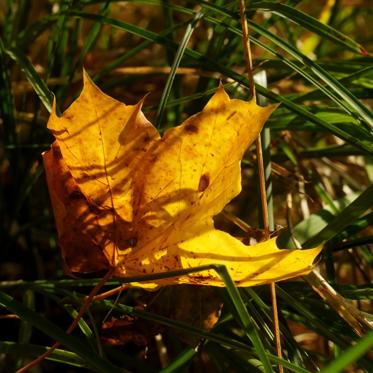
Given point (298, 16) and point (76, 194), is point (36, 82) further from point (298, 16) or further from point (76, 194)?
point (298, 16)

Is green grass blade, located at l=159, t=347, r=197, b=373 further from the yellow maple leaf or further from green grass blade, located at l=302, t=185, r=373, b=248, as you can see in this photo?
green grass blade, located at l=302, t=185, r=373, b=248

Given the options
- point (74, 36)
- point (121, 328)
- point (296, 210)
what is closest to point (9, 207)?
point (74, 36)

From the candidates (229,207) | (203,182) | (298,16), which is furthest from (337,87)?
(229,207)

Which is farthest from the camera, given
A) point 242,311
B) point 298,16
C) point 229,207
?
point 229,207

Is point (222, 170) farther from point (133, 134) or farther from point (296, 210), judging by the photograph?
point (296, 210)

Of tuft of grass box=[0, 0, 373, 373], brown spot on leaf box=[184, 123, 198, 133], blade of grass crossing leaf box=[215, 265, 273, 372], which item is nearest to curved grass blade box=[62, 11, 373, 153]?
tuft of grass box=[0, 0, 373, 373]

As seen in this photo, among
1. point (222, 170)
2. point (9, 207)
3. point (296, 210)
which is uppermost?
point (222, 170)

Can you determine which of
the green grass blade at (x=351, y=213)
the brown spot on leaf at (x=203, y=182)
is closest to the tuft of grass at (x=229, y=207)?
the green grass blade at (x=351, y=213)
